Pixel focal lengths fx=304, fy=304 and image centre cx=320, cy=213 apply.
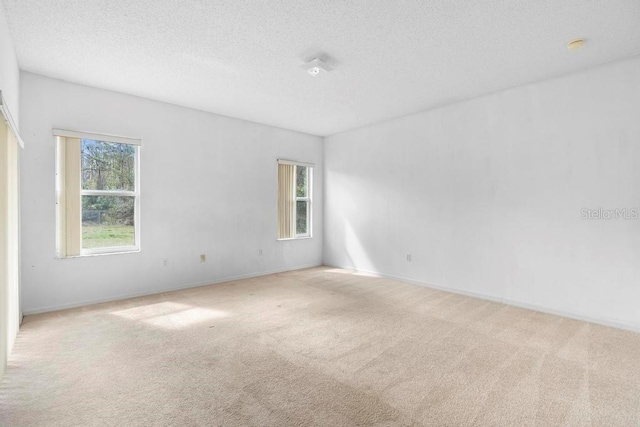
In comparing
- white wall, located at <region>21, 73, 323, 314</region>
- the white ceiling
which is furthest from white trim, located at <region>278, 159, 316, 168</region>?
the white ceiling

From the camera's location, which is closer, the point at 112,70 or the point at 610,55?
the point at 610,55

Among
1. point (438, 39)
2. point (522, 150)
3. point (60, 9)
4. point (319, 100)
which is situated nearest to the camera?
point (60, 9)

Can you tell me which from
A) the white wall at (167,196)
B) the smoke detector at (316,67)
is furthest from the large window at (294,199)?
the smoke detector at (316,67)

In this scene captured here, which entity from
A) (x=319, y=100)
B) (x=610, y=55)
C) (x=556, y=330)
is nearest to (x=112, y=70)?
(x=319, y=100)

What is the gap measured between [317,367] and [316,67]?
2.79 m

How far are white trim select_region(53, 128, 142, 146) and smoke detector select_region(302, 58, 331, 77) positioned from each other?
2.61 metres

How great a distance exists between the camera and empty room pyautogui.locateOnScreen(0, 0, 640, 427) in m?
2.11

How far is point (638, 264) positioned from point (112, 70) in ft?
19.3

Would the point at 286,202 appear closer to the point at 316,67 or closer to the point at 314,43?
the point at 316,67

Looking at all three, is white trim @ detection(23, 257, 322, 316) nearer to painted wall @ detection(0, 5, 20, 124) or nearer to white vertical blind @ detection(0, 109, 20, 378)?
white vertical blind @ detection(0, 109, 20, 378)

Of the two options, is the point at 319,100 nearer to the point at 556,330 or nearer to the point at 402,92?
the point at 402,92

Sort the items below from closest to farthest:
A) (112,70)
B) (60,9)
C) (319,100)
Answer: (60,9)
(112,70)
(319,100)

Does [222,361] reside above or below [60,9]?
below

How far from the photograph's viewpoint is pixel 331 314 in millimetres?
3525
